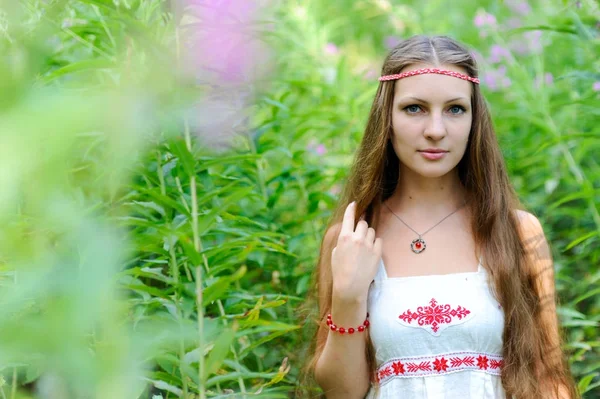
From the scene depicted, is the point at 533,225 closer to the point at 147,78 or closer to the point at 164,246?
the point at 164,246

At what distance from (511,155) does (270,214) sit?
3.70ft

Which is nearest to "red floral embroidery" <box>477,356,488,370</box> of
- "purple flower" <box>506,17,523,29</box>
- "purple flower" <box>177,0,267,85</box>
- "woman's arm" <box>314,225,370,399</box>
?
"woman's arm" <box>314,225,370,399</box>

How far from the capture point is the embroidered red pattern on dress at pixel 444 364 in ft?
5.49

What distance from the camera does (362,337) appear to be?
1.69 metres

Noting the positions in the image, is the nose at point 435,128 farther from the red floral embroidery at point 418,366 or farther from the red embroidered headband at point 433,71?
the red floral embroidery at point 418,366

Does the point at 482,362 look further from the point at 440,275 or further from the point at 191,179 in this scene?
the point at 191,179

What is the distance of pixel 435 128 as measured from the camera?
63.5 inches

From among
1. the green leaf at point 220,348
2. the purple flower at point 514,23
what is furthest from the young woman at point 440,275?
the purple flower at point 514,23

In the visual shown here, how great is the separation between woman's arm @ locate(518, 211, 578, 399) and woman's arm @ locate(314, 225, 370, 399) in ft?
1.28

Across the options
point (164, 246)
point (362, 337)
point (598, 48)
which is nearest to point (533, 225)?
point (362, 337)

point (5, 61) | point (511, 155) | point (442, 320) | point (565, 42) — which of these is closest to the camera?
point (5, 61)

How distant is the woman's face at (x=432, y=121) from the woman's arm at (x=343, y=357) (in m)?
0.34

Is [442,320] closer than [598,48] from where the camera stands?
Yes

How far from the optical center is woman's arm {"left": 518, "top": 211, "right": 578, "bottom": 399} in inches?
66.8
